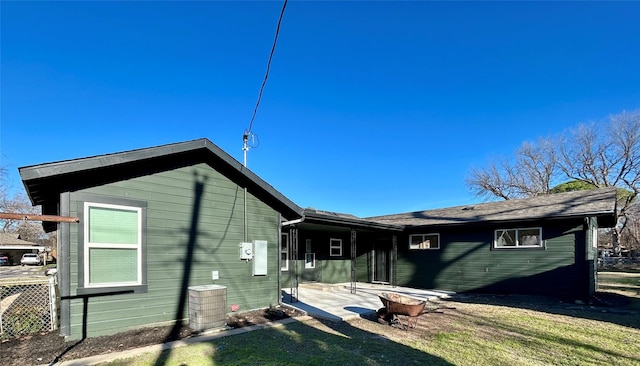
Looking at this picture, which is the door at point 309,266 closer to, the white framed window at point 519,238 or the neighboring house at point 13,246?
the white framed window at point 519,238

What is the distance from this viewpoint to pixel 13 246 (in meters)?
34.0

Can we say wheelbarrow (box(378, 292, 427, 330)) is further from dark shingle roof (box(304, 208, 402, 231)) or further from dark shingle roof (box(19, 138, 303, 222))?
dark shingle roof (box(19, 138, 303, 222))

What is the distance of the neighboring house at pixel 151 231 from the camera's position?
205 inches

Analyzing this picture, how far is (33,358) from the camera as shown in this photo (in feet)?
14.4

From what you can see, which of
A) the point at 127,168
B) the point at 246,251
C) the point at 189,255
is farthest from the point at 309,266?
the point at 127,168

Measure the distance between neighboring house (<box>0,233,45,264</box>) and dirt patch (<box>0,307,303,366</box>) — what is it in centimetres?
3425

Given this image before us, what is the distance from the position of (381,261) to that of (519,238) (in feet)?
17.7

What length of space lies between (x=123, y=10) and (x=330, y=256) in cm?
1086

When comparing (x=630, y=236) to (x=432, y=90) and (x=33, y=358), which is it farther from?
(x=33, y=358)

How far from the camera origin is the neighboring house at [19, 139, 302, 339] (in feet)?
17.0

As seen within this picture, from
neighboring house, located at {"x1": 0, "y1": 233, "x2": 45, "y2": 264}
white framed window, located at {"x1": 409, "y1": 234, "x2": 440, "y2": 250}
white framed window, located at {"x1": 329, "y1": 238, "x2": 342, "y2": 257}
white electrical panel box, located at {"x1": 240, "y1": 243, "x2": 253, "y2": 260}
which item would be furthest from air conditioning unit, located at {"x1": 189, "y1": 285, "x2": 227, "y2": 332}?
neighboring house, located at {"x1": 0, "y1": 233, "x2": 45, "y2": 264}

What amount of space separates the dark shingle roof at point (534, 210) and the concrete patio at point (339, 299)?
2734 millimetres

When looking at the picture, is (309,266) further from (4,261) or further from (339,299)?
(4,261)

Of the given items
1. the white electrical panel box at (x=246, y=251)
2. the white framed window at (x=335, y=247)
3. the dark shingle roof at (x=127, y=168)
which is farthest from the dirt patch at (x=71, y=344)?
the white framed window at (x=335, y=247)
